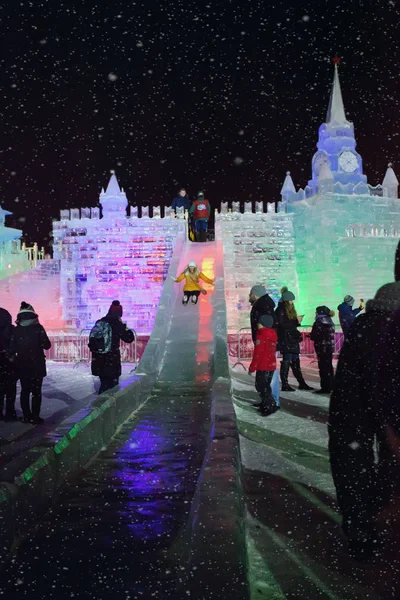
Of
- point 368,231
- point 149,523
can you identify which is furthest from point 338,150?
point 149,523

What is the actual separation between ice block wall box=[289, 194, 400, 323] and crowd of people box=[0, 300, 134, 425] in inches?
A: 800

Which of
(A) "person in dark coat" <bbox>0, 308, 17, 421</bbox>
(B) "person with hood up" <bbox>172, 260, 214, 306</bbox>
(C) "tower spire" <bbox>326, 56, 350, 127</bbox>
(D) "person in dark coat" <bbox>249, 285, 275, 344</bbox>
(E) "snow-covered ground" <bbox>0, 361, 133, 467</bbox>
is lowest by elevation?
(E) "snow-covered ground" <bbox>0, 361, 133, 467</bbox>

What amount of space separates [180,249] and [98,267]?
750 centimetres

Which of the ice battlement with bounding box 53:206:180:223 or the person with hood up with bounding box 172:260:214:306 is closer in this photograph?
the person with hood up with bounding box 172:260:214:306

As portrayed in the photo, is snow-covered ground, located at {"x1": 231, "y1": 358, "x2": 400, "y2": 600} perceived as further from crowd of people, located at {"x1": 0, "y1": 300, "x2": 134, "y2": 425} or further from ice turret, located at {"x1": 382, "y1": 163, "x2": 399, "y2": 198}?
ice turret, located at {"x1": 382, "y1": 163, "x2": 399, "y2": 198}

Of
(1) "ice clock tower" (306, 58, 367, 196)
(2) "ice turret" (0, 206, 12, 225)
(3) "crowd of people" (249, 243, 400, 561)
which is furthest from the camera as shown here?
(2) "ice turret" (0, 206, 12, 225)

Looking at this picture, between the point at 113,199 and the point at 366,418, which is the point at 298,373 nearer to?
the point at 366,418

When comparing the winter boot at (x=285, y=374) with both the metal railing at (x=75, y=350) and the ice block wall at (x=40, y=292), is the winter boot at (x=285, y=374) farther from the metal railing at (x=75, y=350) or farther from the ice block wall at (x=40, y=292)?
the ice block wall at (x=40, y=292)

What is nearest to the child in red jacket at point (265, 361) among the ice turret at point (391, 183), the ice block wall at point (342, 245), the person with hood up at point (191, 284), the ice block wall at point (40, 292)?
the person with hood up at point (191, 284)

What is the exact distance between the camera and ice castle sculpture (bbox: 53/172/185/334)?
1164 inches

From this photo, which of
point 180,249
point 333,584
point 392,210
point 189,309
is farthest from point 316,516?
point 392,210

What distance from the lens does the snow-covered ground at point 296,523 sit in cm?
355

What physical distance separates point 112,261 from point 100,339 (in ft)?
70.4

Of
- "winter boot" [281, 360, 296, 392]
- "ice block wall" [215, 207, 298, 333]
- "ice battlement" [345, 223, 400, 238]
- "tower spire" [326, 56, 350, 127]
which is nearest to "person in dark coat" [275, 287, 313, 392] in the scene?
"winter boot" [281, 360, 296, 392]
